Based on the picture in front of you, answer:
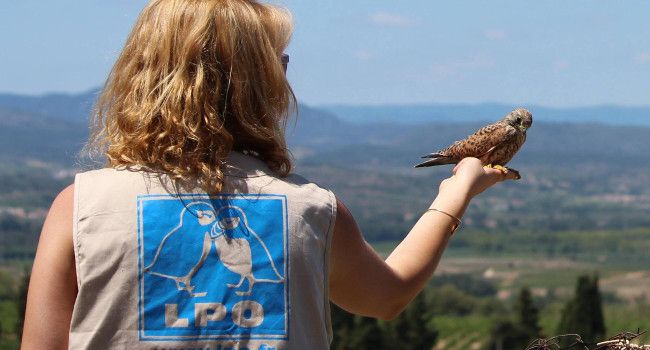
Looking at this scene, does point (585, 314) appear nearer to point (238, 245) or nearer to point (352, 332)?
point (352, 332)

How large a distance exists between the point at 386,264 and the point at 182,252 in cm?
55

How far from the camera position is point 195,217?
2561mm

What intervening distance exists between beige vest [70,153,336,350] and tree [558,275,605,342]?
40350mm

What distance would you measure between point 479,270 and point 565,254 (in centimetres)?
2410

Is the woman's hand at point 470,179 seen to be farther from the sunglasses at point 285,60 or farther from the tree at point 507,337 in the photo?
the tree at point 507,337

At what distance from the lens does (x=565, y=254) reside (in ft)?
479

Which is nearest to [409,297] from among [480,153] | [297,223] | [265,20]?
[297,223]

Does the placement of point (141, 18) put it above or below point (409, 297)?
above

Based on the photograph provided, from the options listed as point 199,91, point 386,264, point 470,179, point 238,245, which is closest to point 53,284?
point 238,245

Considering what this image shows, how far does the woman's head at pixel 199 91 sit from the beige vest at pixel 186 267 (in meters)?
0.08

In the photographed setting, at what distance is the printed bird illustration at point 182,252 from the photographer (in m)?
2.54

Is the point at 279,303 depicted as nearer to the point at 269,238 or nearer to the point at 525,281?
the point at 269,238

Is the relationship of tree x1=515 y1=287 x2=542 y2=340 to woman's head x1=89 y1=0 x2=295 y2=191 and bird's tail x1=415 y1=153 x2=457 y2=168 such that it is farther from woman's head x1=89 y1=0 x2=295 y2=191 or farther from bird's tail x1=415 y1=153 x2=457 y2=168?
woman's head x1=89 y1=0 x2=295 y2=191

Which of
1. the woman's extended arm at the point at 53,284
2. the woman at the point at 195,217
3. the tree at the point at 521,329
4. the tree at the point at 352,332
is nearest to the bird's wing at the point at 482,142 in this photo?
the woman at the point at 195,217
